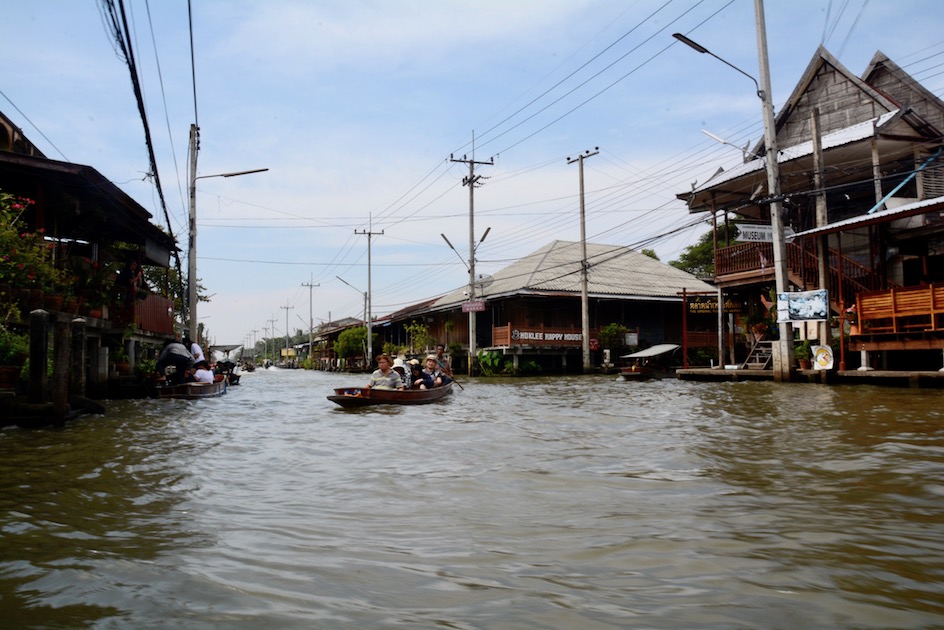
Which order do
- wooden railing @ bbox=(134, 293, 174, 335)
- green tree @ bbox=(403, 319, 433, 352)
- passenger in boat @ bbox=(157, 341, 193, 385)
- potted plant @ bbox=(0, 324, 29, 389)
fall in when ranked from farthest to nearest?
green tree @ bbox=(403, 319, 433, 352)
wooden railing @ bbox=(134, 293, 174, 335)
passenger in boat @ bbox=(157, 341, 193, 385)
potted plant @ bbox=(0, 324, 29, 389)

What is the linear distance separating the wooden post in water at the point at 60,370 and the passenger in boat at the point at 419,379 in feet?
23.4

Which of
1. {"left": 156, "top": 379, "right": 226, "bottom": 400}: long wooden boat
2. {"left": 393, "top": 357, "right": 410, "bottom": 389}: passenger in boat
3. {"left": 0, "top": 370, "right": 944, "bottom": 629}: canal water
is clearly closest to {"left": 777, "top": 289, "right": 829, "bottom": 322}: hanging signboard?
{"left": 0, "top": 370, "right": 944, "bottom": 629}: canal water

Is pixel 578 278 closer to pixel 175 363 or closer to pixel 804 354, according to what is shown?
pixel 804 354

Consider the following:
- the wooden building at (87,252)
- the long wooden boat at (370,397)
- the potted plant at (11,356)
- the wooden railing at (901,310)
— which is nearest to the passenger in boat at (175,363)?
the wooden building at (87,252)

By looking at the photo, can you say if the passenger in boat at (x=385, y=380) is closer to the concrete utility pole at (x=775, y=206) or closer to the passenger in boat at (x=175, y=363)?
the passenger in boat at (x=175, y=363)

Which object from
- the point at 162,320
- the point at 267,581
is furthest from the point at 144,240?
the point at 267,581

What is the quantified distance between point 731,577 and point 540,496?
89.1 inches

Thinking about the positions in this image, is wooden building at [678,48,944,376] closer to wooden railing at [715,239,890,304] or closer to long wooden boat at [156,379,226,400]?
wooden railing at [715,239,890,304]

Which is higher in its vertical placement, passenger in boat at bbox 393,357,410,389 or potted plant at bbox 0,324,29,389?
potted plant at bbox 0,324,29,389

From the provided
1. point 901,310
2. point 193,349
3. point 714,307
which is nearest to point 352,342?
point 193,349

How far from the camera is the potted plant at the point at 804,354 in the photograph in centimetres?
1851

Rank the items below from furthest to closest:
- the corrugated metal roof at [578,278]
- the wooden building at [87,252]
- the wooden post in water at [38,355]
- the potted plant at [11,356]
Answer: the corrugated metal roof at [578,278] → the wooden building at [87,252] → the potted plant at [11,356] → the wooden post in water at [38,355]

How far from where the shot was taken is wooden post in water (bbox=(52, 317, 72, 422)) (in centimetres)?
1066

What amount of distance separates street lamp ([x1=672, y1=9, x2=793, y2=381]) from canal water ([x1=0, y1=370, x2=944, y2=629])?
346 inches
